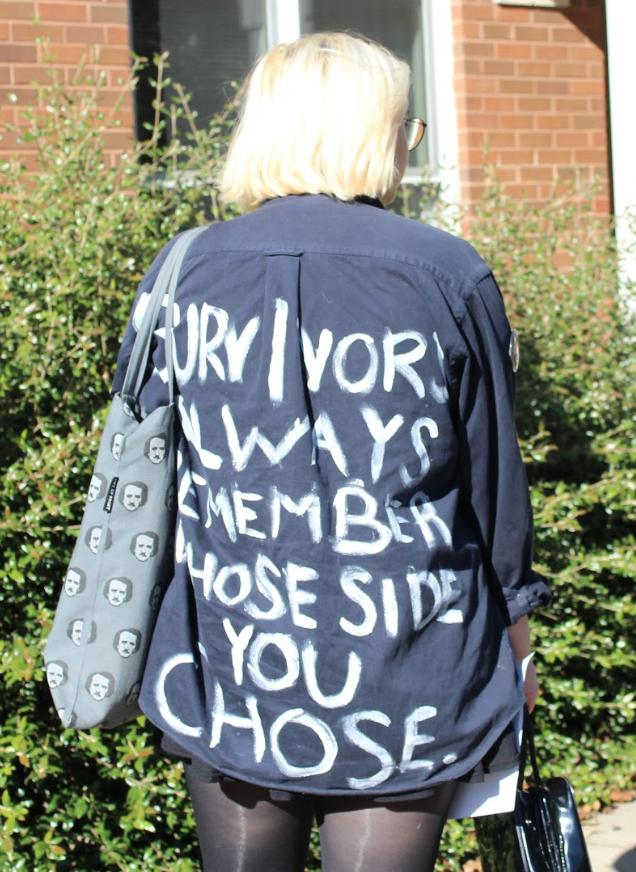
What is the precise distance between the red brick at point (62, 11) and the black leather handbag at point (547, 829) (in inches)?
151

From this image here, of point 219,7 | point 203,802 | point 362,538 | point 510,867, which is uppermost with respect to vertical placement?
point 219,7

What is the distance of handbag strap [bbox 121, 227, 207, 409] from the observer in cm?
177

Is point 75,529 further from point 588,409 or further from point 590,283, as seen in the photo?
point 590,283

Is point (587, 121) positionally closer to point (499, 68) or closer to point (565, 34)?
point (565, 34)

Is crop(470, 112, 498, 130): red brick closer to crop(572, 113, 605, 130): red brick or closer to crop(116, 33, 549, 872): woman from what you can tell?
crop(572, 113, 605, 130): red brick

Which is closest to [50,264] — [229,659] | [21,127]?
[21,127]

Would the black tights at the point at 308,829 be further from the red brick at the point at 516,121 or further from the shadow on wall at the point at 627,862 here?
the red brick at the point at 516,121

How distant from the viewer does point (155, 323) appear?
180 cm

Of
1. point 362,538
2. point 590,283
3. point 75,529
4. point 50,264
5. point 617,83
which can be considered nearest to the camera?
point 362,538

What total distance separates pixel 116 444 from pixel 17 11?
334 cm

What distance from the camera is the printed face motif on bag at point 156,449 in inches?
70.3

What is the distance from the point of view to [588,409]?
3924 millimetres

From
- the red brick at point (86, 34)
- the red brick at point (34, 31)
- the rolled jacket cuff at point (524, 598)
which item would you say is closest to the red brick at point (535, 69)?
the red brick at point (86, 34)

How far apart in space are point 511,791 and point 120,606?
0.74 metres
